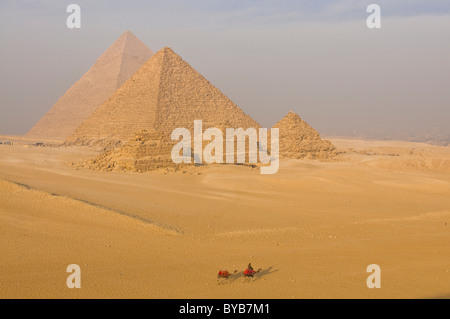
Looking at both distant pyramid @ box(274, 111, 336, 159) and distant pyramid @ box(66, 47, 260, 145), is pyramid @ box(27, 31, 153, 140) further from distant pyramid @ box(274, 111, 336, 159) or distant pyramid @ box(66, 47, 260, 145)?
distant pyramid @ box(274, 111, 336, 159)

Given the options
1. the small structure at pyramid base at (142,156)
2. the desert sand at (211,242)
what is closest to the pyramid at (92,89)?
the small structure at pyramid base at (142,156)

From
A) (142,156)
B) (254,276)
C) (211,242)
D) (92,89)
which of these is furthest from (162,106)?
(92,89)

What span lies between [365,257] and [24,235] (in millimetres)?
4808

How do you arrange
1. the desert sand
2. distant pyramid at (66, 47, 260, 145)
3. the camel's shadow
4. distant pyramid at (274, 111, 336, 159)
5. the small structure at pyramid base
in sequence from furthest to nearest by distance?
distant pyramid at (66, 47, 260, 145)
distant pyramid at (274, 111, 336, 159)
the small structure at pyramid base
the camel's shadow
the desert sand

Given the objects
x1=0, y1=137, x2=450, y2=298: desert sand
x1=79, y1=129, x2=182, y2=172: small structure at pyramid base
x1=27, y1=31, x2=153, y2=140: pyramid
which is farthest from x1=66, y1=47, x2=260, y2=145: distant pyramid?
x1=0, y1=137, x2=450, y2=298: desert sand

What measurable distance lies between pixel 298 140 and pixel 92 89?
41103 millimetres

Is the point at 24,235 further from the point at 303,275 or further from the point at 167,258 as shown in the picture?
the point at 303,275

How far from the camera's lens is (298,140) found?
29906 millimetres

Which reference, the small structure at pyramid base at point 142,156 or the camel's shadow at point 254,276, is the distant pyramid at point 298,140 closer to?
the small structure at pyramid base at point 142,156

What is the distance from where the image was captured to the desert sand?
4.96 meters

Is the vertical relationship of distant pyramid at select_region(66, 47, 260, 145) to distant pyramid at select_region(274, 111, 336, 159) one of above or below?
above

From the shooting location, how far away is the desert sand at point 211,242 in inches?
195

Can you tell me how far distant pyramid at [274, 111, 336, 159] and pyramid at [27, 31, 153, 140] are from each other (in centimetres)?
3544

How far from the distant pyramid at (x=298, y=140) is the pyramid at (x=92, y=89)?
116ft
